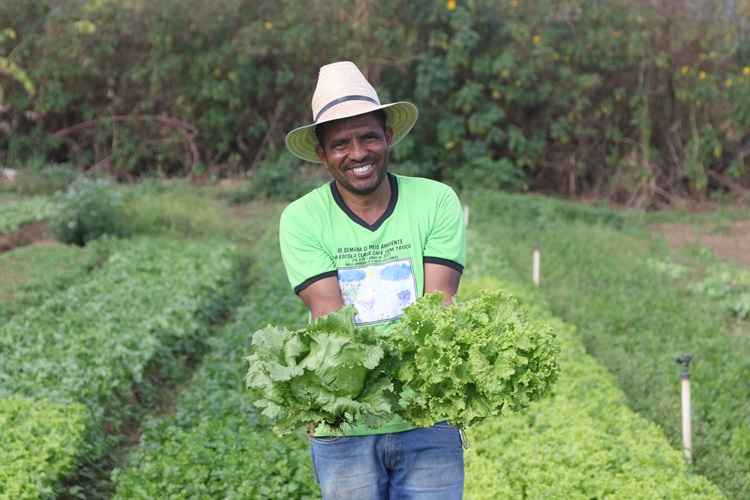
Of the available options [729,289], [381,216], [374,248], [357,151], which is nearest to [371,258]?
[374,248]

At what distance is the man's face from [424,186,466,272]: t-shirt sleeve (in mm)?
249

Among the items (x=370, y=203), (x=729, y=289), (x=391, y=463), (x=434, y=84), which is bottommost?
(x=729, y=289)

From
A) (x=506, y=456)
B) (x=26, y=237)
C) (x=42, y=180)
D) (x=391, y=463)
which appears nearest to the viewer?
(x=391, y=463)

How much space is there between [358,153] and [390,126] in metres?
0.44

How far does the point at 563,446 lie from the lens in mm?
5414

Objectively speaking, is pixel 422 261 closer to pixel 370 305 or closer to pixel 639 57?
pixel 370 305

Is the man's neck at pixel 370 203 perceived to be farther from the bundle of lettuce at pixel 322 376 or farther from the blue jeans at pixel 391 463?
the blue jeans at pixel 391 463

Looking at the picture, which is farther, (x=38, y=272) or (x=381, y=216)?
(x=38, y=272)

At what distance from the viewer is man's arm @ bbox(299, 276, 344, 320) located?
10.2ft

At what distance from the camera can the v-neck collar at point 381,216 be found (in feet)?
10.5

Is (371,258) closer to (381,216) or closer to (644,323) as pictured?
(381,216)

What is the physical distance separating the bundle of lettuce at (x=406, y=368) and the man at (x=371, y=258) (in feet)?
0.64

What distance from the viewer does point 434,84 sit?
1986cm

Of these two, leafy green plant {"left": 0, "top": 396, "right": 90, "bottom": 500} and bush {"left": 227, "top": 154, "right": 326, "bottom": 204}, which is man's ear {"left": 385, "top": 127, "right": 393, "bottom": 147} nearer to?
leafy green plant {"left": 0, "top": 396, "right": 90, "bottom": 500}
